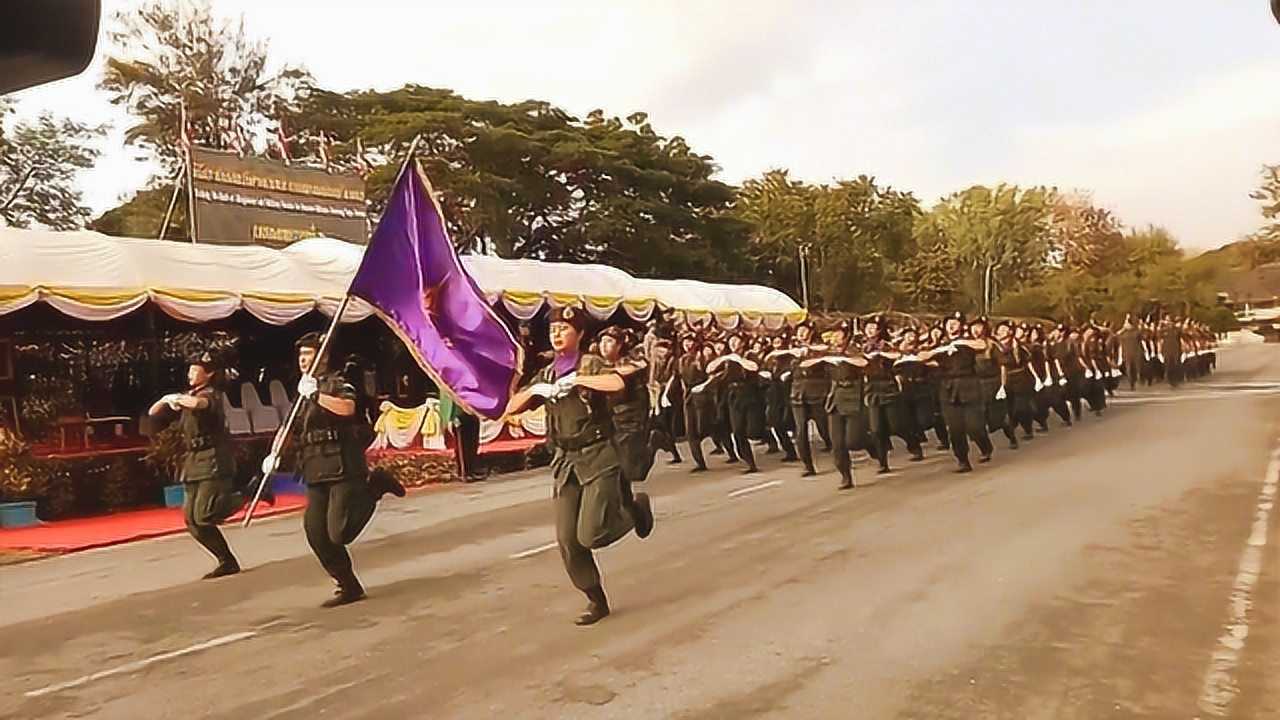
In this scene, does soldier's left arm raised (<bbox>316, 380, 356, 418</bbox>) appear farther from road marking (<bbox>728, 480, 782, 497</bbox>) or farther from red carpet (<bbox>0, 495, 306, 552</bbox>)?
road marking (<bbox>728, 480, 782, 497</bbox>)

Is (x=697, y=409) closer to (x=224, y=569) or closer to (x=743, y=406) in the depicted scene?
(x=743, y=406)

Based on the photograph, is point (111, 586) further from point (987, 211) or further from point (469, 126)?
point (987, 211)

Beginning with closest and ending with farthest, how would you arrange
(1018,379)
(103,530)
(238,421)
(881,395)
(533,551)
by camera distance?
(533,551) < (103,530) < (881,395) < (238,421) < (1018,379)

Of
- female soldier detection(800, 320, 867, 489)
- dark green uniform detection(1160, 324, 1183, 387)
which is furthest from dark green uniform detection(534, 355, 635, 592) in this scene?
dark green uniform detection(1160, 324, 1183, 387)

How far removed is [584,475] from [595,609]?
2.74 feet

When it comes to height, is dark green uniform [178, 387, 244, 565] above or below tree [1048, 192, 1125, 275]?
below

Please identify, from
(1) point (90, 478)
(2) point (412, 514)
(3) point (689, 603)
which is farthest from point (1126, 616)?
(1) point (90, 478)

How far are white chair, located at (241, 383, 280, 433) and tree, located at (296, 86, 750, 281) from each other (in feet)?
66.0

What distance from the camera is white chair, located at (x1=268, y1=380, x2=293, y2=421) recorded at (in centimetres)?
1795

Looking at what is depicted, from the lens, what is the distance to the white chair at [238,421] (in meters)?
16.6

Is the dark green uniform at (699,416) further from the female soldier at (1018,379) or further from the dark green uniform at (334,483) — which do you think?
the dark green uniform at (334,483)

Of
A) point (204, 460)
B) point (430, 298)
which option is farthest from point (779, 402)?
point (204, 460)

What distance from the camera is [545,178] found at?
41.0 meters

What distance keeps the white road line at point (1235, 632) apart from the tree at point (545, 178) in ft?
99.4
